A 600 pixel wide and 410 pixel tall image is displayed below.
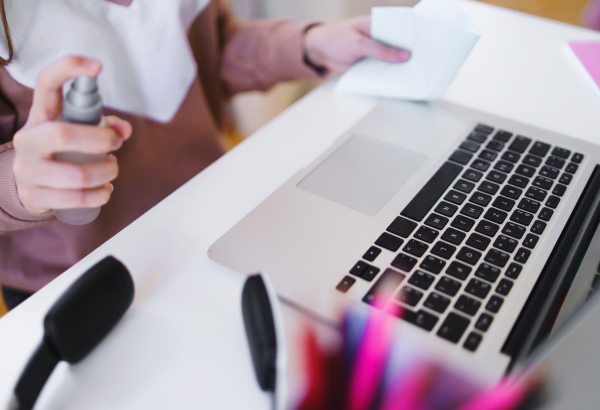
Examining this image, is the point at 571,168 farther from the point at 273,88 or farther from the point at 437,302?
the point at 273,88

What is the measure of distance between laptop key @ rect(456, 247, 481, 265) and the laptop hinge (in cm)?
5

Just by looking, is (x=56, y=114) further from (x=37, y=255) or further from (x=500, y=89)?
(x=500, y=89)

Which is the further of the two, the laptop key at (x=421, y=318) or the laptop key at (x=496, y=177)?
the laptop key at (x=496, y=177)

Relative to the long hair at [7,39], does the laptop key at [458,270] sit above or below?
below

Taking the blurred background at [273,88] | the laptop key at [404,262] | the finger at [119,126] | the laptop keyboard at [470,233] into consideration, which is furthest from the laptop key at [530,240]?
the blurred background at [273,88]

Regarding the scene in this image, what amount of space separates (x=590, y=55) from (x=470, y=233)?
1.44 feet

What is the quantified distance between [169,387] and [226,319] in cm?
6

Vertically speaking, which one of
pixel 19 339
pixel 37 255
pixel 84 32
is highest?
pixel 84 32

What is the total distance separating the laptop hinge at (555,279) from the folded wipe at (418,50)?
0.62 ft

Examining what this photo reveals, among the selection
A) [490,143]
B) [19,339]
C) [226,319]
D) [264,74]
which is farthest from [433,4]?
[19,339]

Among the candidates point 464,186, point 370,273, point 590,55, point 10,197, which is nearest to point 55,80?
point 10,197

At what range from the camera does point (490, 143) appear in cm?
54

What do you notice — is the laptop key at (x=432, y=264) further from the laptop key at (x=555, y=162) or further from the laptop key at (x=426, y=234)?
the laptop key at (x=555, y=162)

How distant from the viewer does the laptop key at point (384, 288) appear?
37 centimetres
